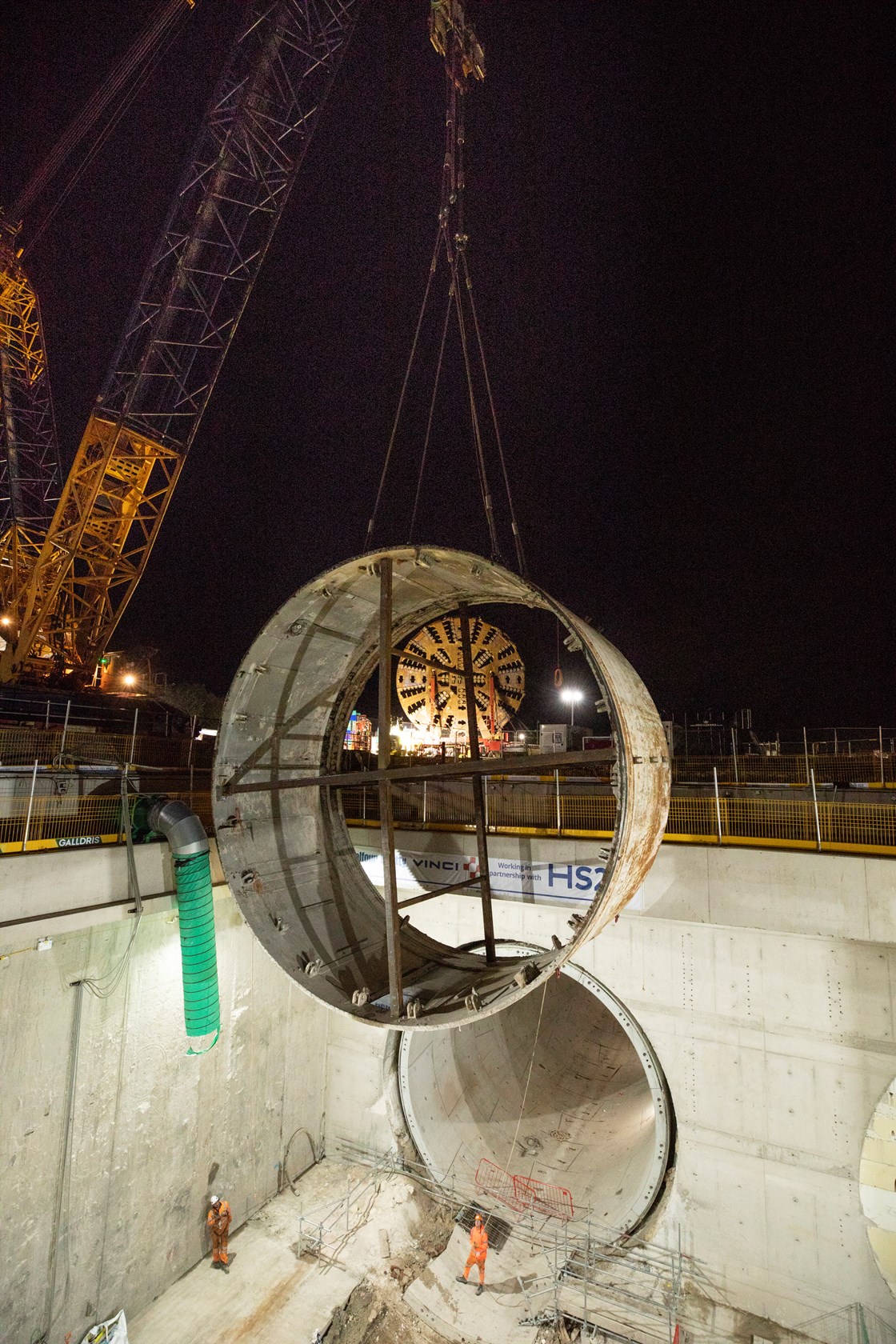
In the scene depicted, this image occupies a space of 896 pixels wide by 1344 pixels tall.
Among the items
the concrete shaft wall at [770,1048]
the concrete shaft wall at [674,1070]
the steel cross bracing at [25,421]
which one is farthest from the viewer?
the steel cross bracing at [25,421]

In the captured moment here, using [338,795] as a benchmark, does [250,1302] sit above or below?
below

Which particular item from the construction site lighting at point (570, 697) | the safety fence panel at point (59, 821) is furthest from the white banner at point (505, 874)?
the construction site lighting at point (570, 697)

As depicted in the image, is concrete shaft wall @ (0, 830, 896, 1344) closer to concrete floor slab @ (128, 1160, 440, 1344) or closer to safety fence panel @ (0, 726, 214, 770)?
concrete floor slab @ (128, 1160, 440, 1344)

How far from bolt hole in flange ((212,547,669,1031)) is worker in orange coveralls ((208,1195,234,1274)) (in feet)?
17.7

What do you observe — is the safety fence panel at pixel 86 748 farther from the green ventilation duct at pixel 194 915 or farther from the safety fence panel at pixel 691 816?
the safety fence panel at pixel 691 816

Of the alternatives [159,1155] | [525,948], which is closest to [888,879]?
[525,948]

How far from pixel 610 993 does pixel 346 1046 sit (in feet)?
16.7

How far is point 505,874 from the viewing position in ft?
29.3

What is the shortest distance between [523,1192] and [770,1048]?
4729 mm

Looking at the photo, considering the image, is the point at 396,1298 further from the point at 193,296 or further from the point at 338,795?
the point at 193,296

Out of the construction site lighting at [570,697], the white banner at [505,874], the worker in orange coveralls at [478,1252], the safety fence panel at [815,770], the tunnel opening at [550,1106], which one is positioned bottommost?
the worker in orange coveralls at [478,1252]

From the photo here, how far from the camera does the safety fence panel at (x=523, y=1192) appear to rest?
8961 millimetres

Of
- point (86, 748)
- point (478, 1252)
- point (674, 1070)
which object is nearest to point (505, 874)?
point (674, 1070)

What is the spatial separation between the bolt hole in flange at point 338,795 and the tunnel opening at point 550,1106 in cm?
320
